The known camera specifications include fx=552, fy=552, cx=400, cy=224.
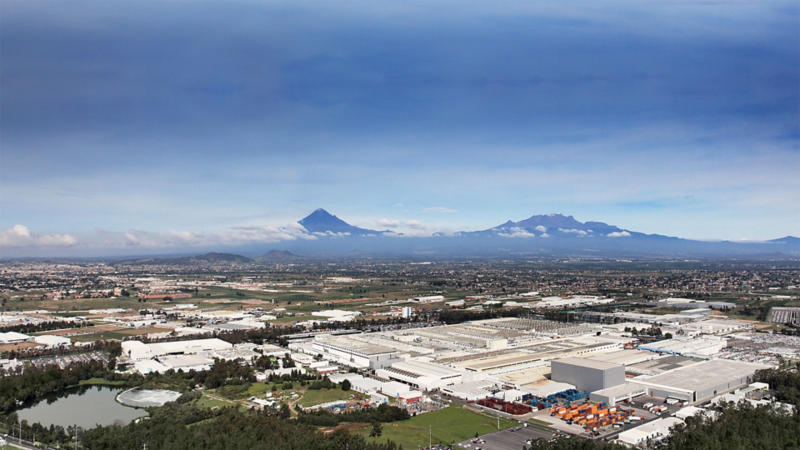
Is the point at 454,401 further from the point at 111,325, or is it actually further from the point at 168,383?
the point at 111,325

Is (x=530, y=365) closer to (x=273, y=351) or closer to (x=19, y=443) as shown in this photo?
(x=273, y=351)

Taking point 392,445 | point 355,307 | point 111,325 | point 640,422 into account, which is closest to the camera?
point 392,445

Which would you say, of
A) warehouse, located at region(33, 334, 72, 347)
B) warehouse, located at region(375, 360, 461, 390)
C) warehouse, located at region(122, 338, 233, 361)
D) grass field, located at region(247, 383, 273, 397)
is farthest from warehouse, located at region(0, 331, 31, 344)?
warehouse, located at region(375, 360, 461, 390)

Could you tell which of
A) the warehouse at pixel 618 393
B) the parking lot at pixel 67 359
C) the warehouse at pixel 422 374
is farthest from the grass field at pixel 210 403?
the warehouse at pixel 618 393

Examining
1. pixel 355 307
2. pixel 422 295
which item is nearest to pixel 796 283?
pixel 422 295

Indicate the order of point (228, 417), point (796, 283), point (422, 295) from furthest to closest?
point (796, 283) < point (422, 295) < point (228, 417)

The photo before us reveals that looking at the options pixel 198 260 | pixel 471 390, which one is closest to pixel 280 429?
pixel 471 390

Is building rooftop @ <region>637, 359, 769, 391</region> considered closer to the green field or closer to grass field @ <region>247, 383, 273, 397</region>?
the green field
